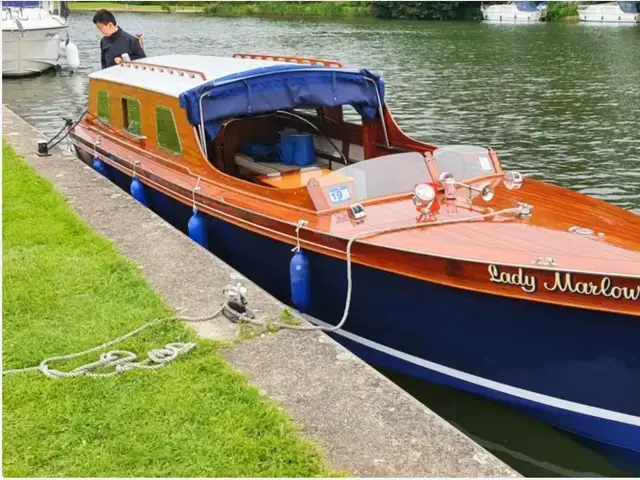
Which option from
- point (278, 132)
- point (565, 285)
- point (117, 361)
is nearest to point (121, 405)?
point (117, 361)

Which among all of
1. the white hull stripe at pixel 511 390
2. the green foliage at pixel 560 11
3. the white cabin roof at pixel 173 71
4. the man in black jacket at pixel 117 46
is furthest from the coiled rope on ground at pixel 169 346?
the green foliage at pixel 560 11

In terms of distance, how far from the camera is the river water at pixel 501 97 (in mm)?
5918

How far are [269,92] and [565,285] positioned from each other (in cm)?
405

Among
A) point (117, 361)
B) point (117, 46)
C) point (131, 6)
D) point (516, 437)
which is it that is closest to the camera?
point (117, 361)

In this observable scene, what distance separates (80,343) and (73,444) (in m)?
1.23

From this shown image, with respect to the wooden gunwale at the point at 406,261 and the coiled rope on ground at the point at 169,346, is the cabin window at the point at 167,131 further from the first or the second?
the coiled rope on ground at the point at 169,346

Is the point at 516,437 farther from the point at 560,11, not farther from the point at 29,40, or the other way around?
the point at 560,11

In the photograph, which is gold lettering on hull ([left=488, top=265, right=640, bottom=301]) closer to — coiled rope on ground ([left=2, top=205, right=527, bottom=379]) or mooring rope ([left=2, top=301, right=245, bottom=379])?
A: coiled rope on ground ([left=2, top=205, right=527, bottom=379])

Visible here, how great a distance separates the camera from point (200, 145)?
310 inches

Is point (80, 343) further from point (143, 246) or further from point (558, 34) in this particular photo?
point (558, 34)

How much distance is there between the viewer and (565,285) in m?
4.82

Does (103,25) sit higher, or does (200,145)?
(103,25)

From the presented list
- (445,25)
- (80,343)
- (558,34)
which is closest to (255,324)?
(80,343)

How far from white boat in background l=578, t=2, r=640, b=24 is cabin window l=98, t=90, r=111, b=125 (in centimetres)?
4690
